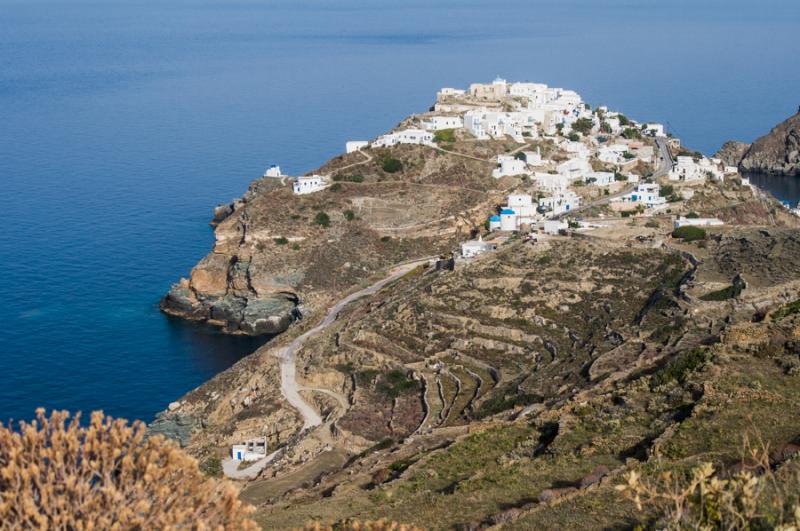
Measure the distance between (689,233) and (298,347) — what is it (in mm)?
25752

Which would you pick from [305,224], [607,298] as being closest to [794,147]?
[305,224]

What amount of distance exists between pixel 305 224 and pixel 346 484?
167 feet

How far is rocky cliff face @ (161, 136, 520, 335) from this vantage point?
7319cm

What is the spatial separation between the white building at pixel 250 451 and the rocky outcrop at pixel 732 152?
89937mm

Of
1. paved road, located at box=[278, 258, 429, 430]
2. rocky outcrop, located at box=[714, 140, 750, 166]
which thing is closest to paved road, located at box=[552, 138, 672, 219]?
paved road, located at box=[278, 258, 429, 430]

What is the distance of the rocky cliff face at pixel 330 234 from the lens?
73.2 meters

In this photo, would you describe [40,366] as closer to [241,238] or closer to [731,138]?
[241,238]

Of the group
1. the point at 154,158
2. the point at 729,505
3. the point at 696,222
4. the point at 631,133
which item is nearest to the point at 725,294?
the point at 696,222

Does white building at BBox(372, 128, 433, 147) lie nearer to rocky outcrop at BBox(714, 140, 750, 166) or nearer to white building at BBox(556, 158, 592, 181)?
white building at BBox(556, 158, 592, 181)

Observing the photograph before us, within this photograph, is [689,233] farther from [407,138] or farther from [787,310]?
[407,138]

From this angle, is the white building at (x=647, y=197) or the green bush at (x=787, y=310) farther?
the white building at (x=647, y=197)

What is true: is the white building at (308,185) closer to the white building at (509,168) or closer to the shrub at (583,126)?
the white building at (509,168)

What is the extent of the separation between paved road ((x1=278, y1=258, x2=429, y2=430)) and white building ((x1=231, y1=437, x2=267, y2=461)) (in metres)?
2.76

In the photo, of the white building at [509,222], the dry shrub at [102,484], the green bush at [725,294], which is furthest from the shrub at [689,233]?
the dry shrub at [102,484]
